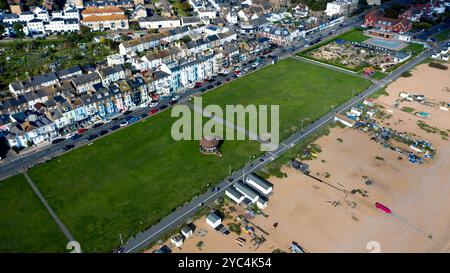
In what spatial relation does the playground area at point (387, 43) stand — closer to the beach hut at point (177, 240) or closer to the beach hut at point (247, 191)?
the beach hut at point (247, 191)

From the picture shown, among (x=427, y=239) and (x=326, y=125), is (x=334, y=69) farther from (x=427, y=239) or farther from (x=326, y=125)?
(x=427, y=239)

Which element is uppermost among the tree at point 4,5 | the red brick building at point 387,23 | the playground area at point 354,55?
the tree at point 4,5

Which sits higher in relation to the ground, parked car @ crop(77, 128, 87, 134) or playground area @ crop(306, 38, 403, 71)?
playground area @ crop(306, 38, 403, 71)

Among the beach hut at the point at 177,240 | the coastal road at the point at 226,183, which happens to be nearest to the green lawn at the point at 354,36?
the coastal road at the point at 226,183

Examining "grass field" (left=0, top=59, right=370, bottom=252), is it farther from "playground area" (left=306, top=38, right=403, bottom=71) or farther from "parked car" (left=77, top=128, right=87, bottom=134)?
"playground area" (left=306, top=38, right=403, bottom=71)

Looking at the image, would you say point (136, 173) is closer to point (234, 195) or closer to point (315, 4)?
point (234, 195)

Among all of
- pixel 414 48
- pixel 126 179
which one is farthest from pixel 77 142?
pixel 414 48

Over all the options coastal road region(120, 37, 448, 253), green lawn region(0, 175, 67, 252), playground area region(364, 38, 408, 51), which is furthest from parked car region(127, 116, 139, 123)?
playground area region(364, 38, 408, 51)
